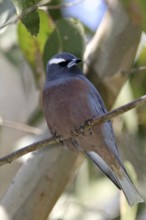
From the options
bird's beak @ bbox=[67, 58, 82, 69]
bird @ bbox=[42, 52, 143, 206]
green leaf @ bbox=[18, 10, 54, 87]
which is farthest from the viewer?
green leaf @ bbox=[18, 10, 54, 87]

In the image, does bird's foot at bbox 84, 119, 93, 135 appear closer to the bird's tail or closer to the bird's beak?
the bird's tail

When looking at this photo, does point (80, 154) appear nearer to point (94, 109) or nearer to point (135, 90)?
point (94, 109)

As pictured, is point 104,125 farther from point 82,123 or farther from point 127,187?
point 127,187

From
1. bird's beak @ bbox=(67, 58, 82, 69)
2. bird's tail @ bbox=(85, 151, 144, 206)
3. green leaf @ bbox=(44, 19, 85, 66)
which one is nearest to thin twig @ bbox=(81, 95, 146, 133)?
bird's tail @ bbox=(85, 151, 144, 206)

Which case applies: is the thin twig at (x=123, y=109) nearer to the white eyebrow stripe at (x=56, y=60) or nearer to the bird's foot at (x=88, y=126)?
the bird's foot at (x=88, y=126)

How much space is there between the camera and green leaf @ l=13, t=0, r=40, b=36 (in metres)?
2.00

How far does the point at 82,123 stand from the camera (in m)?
2.31

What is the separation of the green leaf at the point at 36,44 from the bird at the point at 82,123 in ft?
1.59

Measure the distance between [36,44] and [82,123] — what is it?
741 mm

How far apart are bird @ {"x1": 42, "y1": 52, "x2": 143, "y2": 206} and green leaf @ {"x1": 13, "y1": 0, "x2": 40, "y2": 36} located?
0.37m

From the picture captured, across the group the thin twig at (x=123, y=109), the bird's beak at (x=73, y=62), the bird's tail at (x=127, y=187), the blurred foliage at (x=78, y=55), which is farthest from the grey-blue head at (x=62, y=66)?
the thin twig at (x=123, y=109)

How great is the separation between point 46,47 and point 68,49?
124mm

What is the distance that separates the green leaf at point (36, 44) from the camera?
113 inches

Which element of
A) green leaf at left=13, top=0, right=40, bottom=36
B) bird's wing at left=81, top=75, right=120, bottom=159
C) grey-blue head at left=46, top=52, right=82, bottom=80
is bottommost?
bird's wing at left=81, top=75, right=120, bottom=159
